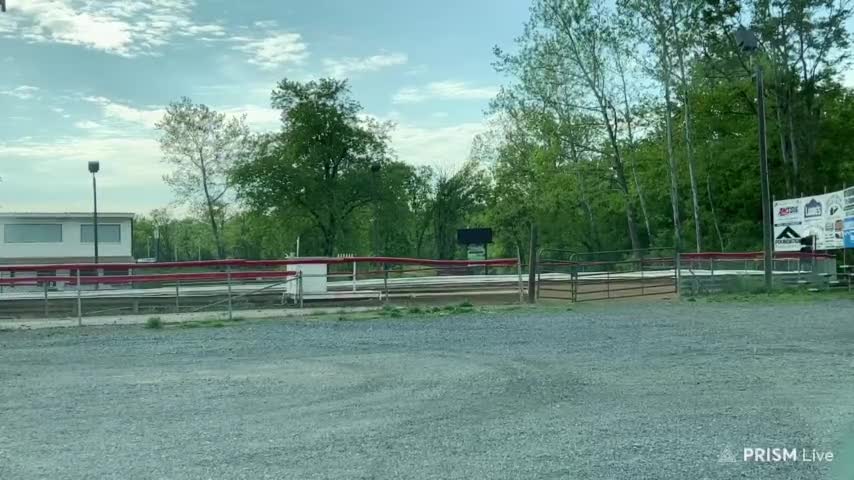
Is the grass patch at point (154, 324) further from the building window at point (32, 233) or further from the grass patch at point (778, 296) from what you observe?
the building window at point (32, 233)

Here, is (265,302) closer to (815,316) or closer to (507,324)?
(507,324)

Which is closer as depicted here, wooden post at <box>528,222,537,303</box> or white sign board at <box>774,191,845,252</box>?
wooden post at <box>528,222,537,303</box>

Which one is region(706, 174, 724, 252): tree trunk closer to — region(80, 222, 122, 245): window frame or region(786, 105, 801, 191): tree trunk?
region(786, 105, 801, 191): tree trunk

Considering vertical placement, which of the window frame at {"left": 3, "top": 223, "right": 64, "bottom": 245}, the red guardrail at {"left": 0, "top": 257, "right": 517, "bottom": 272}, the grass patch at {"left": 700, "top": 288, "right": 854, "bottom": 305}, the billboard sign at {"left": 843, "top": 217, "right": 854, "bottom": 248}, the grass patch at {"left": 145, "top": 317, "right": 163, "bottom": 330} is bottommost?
the grass patch at {"left": 700, "top": 288, "right": 854, "bottom": 305}

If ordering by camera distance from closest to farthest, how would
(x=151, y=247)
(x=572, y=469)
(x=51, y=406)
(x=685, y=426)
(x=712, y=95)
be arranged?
1. (x=572, y=469)
2. (x=685, y=426)
3. (x=51, y=406)
4. (x=712, y=95)
5. (x=151, y=247)

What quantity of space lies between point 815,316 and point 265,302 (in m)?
12.5

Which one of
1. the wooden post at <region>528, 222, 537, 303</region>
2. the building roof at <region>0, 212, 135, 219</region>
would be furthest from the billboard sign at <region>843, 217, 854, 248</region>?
the building roof at <region>0, 212, 135, 219</region>

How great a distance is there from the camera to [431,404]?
23.6ft

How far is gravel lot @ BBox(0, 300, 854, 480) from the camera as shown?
527cm

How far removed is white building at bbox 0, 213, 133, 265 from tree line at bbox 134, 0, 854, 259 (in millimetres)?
8119

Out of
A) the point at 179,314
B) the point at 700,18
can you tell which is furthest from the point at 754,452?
the point at 700,18

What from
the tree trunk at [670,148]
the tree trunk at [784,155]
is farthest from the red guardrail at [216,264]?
the tree trunk at [784,155]

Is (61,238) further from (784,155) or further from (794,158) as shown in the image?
(794,158)

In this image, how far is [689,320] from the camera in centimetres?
1498
